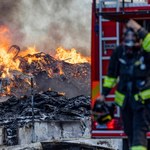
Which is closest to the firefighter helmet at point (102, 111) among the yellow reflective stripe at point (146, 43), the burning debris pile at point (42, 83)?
the yellow reflective stripe at point (146, 43)

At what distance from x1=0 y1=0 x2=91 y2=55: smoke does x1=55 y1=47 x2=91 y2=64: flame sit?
6.66 ft

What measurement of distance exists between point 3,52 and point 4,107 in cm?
819

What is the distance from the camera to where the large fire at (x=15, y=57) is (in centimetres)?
2051

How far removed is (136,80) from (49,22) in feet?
80.9

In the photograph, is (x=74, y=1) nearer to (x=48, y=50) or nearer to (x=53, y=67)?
(x=48, y=50)

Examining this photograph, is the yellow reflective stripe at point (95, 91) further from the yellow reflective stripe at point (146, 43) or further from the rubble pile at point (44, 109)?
the rubble pile at point (44, 109)

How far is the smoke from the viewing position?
91.9 feet

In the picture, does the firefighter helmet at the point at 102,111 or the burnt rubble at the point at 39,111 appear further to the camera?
the burnt rubble at the point at 39,111

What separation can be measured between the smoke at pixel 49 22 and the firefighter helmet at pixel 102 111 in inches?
838

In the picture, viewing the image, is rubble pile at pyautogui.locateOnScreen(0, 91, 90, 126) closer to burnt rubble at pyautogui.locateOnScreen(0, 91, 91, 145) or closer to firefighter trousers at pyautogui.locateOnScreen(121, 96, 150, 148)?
burnt rubble at pyautogui.locateOnScreen(0, 91, 91, 145)

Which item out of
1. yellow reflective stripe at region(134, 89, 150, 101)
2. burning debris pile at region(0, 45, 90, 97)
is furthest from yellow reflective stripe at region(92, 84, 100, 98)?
burning debris pile at region(0, 45, 90, 97)

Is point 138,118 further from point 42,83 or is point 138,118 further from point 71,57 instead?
point 71,57

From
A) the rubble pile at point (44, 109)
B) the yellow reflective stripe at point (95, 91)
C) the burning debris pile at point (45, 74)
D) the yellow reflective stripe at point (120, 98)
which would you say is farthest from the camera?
the burning debris pile at point (45, 74)

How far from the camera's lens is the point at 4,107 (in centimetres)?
1487
